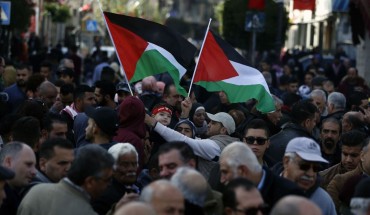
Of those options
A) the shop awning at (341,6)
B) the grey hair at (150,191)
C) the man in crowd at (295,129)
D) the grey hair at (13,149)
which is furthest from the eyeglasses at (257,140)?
the shop awning at (341,6)

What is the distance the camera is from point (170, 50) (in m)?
14.4

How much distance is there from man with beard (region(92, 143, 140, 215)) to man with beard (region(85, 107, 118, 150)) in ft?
3.71

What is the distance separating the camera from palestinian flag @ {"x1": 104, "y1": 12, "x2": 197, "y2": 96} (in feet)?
46.0

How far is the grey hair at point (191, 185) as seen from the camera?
8.06 m

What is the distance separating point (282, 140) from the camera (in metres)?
13.0

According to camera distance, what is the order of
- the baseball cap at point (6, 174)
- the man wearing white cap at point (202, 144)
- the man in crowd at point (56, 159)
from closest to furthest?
the baseball cap at point (6, 174)
the man in crowd at point (56, 159)
the man wearing white cap at point (202, 144)

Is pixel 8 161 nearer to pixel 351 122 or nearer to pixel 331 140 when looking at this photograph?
pixel 331 140

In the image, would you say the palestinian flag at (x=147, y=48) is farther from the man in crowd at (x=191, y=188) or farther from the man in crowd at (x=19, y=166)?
the man in crowd at (x=191, y=188)

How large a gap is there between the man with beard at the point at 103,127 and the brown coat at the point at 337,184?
2.01 m

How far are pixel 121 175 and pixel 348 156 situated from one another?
319 centimetres

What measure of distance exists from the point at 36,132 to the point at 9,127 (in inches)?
38.6

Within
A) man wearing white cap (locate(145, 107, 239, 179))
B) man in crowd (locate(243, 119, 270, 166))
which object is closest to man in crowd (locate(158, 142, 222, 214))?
man wearing white cap (locate(145, 107, 239, 179))

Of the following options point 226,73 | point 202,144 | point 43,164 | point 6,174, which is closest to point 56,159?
point 43,164

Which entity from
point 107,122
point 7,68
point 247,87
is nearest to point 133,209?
point 107,122
